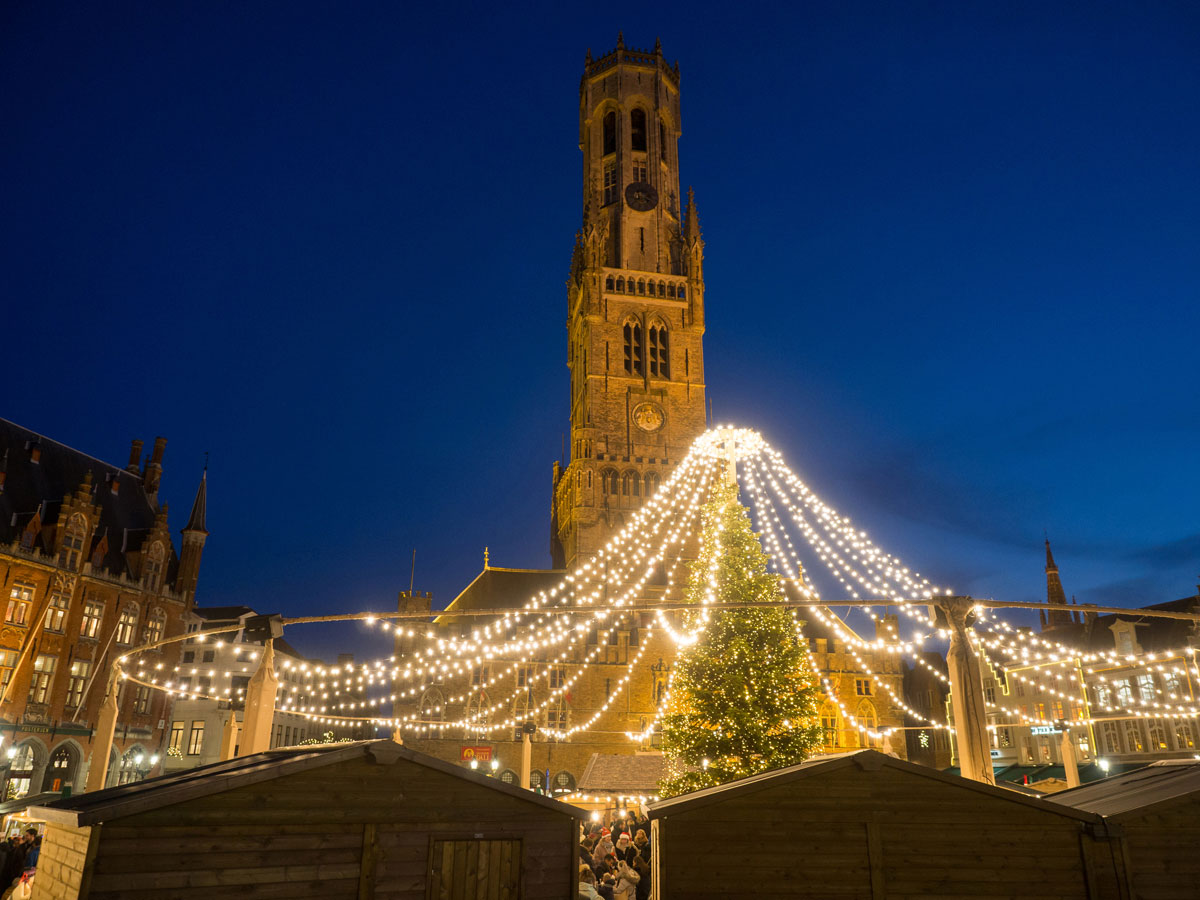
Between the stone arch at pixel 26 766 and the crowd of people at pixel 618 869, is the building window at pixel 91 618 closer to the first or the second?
the stone arch at pixel 26 766

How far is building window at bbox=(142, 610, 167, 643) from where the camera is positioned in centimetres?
4300

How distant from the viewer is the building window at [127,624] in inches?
1611

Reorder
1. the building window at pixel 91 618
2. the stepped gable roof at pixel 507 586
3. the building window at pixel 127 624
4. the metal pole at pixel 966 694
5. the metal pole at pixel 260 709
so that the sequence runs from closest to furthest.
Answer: the metal pole at pixel 966 694
the metal pole at pixel 260 709
the building window at pixel 91 618
the building window at pixel 127 624
the stepped gable roof at pixel 507 586

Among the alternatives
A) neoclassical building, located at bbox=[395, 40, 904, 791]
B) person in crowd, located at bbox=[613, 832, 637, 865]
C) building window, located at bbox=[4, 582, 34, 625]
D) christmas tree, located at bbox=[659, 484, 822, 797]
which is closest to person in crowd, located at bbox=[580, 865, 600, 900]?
person in crowd, located at bbox=[613, 832, 637, 865]

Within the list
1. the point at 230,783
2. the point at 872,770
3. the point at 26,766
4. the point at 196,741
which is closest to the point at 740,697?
the point at 872,770

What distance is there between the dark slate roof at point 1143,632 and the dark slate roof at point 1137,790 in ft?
72.4

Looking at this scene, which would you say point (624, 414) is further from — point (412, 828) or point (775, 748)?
point (412, 828)

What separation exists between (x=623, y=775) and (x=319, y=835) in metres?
16.7

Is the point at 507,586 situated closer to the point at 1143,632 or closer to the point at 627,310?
the point at 627,310

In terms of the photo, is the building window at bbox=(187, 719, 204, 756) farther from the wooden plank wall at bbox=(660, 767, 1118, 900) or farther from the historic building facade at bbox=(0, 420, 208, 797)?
the wooden plank wall at bbox=(660, 767, 1118, 900)

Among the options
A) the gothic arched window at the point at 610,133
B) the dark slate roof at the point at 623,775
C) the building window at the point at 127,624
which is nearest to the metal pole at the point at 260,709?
the dark slate roof at the point at 623,775

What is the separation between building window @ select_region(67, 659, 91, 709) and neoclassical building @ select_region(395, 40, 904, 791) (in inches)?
675

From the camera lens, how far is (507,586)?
57.8m

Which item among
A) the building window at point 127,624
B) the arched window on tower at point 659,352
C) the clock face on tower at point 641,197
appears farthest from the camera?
the clock face on tower at point 641,197
